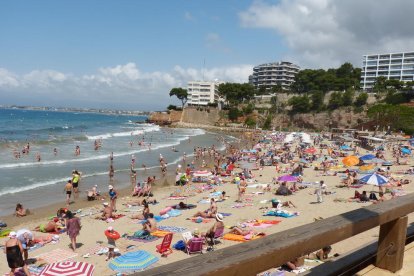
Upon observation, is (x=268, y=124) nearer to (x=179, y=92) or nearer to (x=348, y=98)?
(x=348, y=98)

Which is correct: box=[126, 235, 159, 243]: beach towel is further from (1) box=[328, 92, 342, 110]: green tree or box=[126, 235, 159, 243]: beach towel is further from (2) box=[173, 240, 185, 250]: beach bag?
(1) box=[328, 92, 342, 110]: green tree

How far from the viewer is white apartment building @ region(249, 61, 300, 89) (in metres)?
142

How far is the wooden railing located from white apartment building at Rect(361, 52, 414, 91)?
392 feet

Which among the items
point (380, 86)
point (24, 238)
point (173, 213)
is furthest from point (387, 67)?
point (24, 238)

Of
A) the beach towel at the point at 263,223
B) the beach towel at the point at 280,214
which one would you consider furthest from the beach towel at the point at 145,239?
the beach towel at the point at 280,214

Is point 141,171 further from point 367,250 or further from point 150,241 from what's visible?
point 367,250

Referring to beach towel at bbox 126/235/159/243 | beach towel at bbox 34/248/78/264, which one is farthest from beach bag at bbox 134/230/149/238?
beach towel at bbox 34/248/78/264

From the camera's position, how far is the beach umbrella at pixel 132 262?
9242mm

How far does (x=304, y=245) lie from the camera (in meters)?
2.18

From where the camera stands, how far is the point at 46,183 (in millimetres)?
22609

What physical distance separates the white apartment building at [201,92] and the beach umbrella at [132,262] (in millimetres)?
121561

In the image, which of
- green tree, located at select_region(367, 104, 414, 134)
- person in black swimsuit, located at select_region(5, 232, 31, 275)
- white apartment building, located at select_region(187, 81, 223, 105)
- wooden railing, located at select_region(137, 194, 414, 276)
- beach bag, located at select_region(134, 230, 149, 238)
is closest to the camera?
wooden railing, located at select_region(137, 194, 414, 276)

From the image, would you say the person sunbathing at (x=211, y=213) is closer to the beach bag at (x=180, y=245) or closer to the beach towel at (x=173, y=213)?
the beach towel at (x=173, y=213)

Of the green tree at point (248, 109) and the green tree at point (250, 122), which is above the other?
the green tree at point (248, 109)
